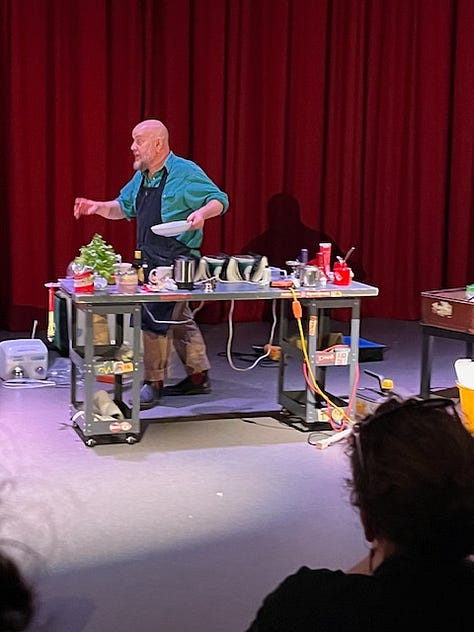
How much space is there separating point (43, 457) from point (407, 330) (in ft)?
11.9

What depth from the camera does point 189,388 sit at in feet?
16.9

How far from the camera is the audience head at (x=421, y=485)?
1435 mm

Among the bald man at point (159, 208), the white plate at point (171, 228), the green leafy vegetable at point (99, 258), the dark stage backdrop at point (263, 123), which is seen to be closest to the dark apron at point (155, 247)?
the bald man at point (159, 208)

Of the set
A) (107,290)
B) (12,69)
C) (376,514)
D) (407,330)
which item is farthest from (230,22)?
(376,514)

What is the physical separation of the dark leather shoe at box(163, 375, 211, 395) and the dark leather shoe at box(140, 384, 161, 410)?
19cm

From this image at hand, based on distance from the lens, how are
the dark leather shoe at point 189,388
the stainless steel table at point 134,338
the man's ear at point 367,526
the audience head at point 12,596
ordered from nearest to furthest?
the audience head at point 12,596 < the man's ear at point 367,526 < the stainless steel table at point 134,338 < the dark leather shoe at point 189,388

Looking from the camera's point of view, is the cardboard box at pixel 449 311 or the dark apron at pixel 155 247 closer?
the cardboard box at pixel 449 311

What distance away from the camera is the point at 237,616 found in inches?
109

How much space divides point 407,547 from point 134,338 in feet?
9.22

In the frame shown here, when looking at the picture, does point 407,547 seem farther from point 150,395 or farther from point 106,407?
point 150,395

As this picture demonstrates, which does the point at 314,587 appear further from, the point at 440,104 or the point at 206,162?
the point at 440,104

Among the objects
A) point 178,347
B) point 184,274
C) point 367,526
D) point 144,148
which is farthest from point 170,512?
point 367,526

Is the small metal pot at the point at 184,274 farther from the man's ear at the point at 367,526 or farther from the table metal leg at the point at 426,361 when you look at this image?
the man's ear at the point at 367,526

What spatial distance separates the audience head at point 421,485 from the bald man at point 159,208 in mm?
3181
